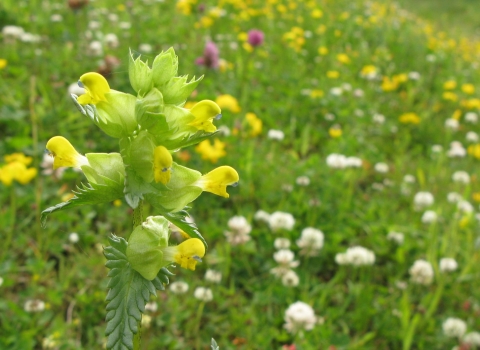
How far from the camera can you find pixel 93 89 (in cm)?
78

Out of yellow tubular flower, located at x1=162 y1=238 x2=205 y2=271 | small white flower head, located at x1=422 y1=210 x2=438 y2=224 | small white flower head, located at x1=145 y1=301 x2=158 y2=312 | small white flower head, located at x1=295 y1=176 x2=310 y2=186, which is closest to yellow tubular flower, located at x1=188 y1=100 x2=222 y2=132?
yellow tubular flower, located at x1=162 y1=238 x2=205 y2=271

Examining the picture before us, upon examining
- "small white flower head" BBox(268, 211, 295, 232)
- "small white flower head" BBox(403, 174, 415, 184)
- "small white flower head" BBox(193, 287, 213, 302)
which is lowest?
"small white flower head" BBox(403, 174, 415, 184)

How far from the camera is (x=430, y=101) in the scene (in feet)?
14.7

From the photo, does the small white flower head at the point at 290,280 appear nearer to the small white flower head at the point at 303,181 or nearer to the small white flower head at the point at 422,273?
the small white flower head at the point at 422,273

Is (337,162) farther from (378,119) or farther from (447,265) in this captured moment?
(378,119)

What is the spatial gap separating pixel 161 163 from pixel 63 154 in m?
0.25

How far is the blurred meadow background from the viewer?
68.7 inches

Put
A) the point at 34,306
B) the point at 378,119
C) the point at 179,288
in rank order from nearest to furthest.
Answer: the point at 34,306, the point at 179,288, the point at 378,119

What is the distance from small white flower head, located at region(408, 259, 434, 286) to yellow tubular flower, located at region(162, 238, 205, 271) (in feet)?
5.35

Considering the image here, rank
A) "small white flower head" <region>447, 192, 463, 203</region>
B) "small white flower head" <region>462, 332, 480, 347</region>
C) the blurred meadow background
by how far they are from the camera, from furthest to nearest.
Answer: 1. "small white flower head" <region>447, 192, 463, 203</region>
2. "small white flower head" <region>462, 332, 480, 347</region>
3. the blurred meadow background

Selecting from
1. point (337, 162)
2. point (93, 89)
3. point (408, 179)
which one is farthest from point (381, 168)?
point (93, 89)

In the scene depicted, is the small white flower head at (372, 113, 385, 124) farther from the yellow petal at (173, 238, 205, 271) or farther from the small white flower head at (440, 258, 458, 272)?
the yellow petal at (173, 238, 205, 271)

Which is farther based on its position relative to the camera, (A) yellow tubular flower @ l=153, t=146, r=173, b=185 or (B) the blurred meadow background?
(B) the blurred meadow background

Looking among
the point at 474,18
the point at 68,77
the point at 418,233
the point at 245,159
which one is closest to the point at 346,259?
the point at 418,233
